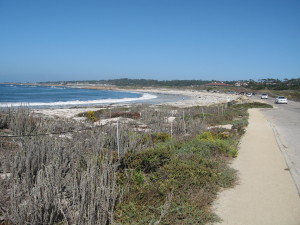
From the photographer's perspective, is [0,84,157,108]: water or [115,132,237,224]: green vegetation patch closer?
[115,132,237,224]: green vegetation patch

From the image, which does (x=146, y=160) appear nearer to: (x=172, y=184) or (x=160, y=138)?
(x=172, y=184)

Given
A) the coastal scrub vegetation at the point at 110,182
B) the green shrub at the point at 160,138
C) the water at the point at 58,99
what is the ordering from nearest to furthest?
the coastal scrub vegetation at the point at 110,182, the green shrub at the point at 160,138, the water at the point at 58,99

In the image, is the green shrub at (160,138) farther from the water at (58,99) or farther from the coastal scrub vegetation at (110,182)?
the water at (58,99)

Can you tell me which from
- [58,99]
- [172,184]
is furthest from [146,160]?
[58,99]

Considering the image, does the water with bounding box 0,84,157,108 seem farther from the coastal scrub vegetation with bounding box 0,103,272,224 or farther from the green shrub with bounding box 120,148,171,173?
the green shrub with bounding box 120,148,171,173

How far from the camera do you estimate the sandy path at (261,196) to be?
501 cm

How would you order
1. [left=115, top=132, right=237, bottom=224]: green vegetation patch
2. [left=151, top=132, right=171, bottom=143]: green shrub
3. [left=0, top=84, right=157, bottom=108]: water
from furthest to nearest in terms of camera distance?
[left=0, top=84, right=157, bottom=108]: water
[left=151, top=132, right=171, bottom=143]: green shrub
[left=115, top=132, right=237, bottom=224]: green vegetation patch

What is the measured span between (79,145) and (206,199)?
3.58m

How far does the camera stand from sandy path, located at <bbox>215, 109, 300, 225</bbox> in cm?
501

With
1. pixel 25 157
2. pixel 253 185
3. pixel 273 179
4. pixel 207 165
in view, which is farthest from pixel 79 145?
pixel 273 179

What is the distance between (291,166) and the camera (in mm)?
8242

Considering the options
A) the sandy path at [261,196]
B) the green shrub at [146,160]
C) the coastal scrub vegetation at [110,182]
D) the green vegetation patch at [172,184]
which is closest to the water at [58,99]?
the coastal scrub vegetation at [110,182]

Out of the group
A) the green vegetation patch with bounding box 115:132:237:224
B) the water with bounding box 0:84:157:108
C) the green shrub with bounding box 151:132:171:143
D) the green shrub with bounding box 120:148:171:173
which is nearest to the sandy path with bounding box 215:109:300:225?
the green vegetation patch with bounding box 115:132:237:224

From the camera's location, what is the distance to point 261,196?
5.96 m
